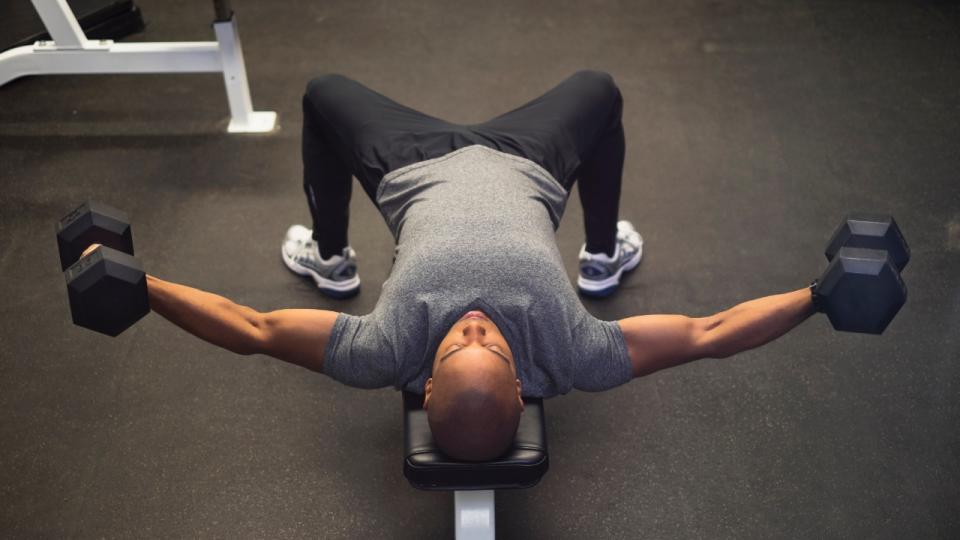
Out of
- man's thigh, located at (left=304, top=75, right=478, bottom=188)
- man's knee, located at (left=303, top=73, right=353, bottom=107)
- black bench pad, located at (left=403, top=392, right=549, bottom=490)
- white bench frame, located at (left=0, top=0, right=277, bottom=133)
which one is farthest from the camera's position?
white bench frame, located at (left=0, top=0, right=277, bottom=133)

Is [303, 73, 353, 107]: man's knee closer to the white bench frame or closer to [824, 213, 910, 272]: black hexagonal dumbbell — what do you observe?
the white bench frame

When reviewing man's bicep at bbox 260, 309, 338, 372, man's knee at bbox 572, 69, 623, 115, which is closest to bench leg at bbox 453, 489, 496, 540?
man's bicep at bbox 260, 309, 338, 372

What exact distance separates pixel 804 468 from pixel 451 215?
962 mm

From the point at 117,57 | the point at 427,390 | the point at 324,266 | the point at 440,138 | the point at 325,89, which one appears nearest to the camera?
the point at 427,390

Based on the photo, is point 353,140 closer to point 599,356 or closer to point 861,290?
point 599,356

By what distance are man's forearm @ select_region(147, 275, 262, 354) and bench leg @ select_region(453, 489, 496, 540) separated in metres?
0.45

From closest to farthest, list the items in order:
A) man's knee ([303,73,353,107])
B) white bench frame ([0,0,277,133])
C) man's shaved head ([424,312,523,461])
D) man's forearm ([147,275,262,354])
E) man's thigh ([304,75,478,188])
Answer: man's shaved head ([424,312,523,461]) < man's forearm ([147,275,262,354]) < man's thigh ([304,75,478,188]) < man's knee ([303,73,353,107]) < white bench frame ([0,0,277,133])

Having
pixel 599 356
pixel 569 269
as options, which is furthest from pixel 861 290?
pixel 569 269

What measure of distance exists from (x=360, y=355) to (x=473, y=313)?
0.22 m

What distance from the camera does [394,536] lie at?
1925 millimetres

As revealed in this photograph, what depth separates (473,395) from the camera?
142 cm

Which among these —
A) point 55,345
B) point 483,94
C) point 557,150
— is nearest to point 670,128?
point 483,94

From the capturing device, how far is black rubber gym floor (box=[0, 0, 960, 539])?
1.99 metres

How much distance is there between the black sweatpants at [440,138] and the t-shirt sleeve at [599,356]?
397 mm
